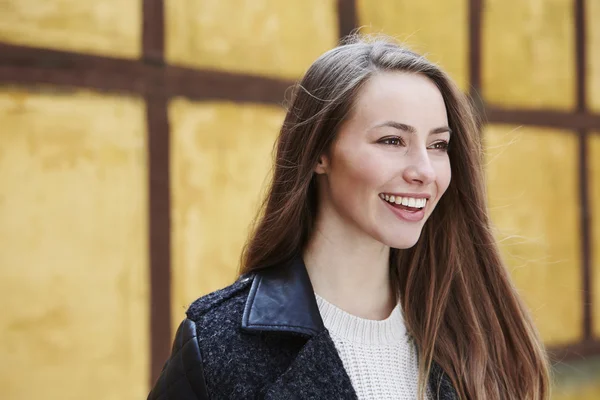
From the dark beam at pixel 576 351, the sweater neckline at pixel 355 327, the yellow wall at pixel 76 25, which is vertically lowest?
the dark beam at pixel 576 351

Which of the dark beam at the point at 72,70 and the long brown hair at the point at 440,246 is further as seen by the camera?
the dark beam at the point at 72,70

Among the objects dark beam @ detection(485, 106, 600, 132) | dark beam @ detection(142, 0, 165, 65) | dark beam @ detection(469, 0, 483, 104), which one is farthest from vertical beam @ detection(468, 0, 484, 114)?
dark beam @ detection(142, 0, 165, 65)

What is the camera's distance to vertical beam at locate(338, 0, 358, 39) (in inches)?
143

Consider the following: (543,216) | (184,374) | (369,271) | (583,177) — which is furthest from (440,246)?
(583,177)

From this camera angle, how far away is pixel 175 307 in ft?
10.0

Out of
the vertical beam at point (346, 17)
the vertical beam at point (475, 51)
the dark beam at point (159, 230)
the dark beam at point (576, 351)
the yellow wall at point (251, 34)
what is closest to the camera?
the dark beam at point (159, 230)

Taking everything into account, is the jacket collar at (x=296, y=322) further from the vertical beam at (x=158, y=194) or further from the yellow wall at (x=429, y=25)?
the yellow wall at (x=429, y=25)

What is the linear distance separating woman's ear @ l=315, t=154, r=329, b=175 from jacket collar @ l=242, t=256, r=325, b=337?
21cm

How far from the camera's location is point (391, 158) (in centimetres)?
164

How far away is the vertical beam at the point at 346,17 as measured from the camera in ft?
11.9

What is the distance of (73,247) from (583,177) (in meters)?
3.27

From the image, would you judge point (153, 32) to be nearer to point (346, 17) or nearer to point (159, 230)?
point (159, 230)

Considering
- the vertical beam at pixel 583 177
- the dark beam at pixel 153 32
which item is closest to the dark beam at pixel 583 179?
the vertical beam at pixel 583 177

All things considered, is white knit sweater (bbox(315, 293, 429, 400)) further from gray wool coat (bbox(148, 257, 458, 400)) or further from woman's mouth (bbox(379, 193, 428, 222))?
woman's mouth (bbox(379, 193, 428, 222))
